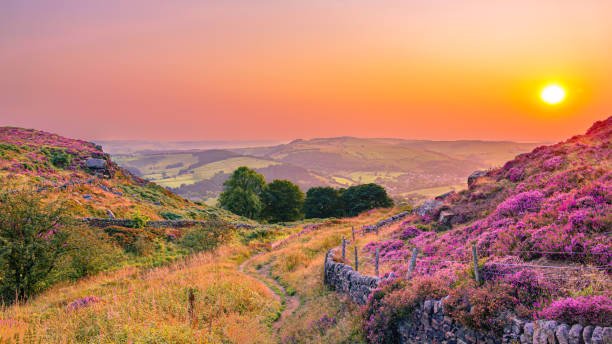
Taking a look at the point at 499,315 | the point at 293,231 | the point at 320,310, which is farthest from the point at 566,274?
the point at 293,231

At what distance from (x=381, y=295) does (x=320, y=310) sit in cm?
455

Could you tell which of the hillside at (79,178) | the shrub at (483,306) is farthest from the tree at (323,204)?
the shrub at (483,306)

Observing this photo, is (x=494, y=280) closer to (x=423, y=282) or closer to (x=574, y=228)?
(x=423, y=282)

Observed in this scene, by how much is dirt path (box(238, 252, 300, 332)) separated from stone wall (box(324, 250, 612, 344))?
3.99 m

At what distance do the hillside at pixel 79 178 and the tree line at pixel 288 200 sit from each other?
12.7 m

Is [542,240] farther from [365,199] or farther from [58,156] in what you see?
[365,199]

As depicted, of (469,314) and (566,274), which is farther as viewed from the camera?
(566,274)

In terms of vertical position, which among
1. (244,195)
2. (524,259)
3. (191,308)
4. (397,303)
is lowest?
(244,195)

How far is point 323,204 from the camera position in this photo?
78.4 meters

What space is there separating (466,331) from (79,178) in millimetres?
55147

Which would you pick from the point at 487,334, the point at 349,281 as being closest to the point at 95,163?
the point at 349,281

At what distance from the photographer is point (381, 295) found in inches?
489

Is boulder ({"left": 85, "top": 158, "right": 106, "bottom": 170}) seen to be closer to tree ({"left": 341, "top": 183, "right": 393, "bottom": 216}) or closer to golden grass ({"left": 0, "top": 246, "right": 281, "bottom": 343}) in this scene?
golden grass ({"left": 0, "top": 246, "right": 281, "bottom": 343})

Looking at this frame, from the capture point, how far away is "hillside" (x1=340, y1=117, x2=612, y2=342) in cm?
811
